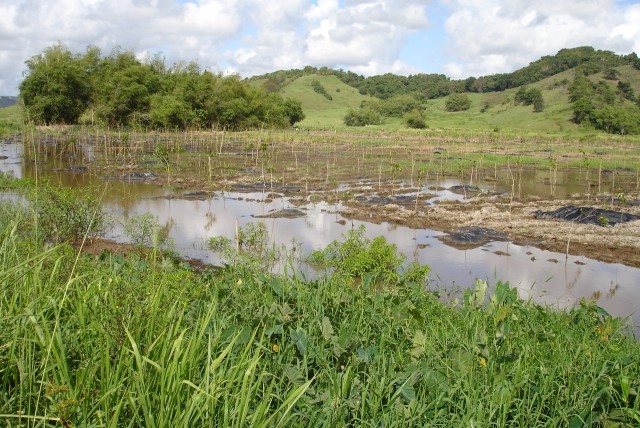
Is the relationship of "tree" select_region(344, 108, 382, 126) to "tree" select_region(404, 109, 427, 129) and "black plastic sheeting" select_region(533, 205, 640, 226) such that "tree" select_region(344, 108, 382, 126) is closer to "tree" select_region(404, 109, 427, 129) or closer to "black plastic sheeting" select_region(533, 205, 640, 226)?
"tree" select_region(404, 109, 427, 129)

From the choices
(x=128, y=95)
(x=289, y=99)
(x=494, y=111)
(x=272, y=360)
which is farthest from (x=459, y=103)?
(x=272, y=360)

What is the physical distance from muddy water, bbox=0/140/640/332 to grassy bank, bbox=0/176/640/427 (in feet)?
7.22

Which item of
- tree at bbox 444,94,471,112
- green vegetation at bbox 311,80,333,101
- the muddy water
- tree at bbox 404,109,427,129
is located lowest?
the muddy water

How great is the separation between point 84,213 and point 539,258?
8297 millimetres

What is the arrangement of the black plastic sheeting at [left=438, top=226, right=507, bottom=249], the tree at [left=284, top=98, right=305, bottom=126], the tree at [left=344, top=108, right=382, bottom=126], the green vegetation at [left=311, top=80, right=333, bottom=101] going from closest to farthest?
1. the black plastic sheeting at [left=438, top=226, right=507, bottom=249]
2. the tree at [left=284, top=98, right=305, bottom=126]
3. the tree at [left=344, top=108, right=382, bottom=126]
4. the green vegetation at [left=311, top=80, right=333, bottom=101]

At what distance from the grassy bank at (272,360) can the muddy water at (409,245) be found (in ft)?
7.22

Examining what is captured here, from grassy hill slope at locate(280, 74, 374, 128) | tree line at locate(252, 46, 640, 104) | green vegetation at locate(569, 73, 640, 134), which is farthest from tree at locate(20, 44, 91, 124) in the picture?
tree line at locate(252, 46, 640, 104)

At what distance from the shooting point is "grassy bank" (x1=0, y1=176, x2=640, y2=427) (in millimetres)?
1990

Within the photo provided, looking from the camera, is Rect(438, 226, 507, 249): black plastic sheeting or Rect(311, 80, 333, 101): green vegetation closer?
Rect(438, 226, 507, 249): black plastic sheeting

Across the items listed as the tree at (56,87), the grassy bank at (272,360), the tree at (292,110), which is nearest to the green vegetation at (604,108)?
the tree at (292,110)

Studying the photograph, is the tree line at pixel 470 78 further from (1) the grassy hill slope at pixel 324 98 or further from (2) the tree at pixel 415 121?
(2) the tree at pixel 415 121

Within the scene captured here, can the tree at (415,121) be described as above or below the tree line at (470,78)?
below

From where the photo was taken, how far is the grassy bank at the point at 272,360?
1990 millimetres

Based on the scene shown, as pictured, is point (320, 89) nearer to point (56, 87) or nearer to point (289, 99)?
point (289, 99)
